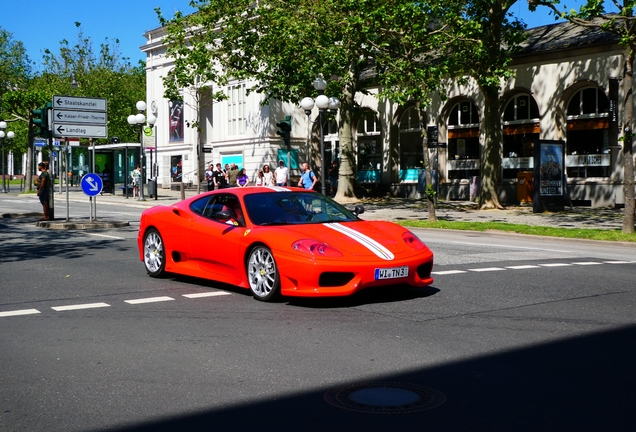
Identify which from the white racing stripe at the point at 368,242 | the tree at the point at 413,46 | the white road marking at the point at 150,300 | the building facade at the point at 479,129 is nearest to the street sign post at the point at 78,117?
the building facade at the point at 479,129

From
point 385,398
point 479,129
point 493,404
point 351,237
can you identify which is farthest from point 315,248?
point 479,129

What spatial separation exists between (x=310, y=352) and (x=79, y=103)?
725 inches

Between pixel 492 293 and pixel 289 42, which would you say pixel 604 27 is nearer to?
pixel 492 293

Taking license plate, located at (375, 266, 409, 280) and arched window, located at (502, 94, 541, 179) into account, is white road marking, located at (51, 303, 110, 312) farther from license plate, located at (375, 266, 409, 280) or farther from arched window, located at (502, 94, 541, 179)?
arched window, located at (502, 94, 541, 179)

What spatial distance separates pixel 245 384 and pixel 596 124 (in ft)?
92.9

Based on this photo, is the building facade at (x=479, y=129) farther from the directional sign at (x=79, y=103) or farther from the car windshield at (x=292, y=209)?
the car windshield at (x=292, y=209)

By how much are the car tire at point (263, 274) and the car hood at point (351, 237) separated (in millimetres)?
237

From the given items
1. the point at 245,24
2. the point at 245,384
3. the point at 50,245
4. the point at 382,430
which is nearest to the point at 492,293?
the point at 245,384

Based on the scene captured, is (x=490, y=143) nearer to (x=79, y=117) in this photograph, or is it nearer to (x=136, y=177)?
(x=79, y=117)

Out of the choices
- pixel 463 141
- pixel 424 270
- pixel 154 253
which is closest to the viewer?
pixel 424 270

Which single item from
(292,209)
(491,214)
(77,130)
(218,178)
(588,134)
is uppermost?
(588,134)

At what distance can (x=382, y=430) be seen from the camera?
4.83 metres

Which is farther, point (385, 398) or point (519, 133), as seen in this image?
point (519, 133)

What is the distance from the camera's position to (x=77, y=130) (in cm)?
2356
